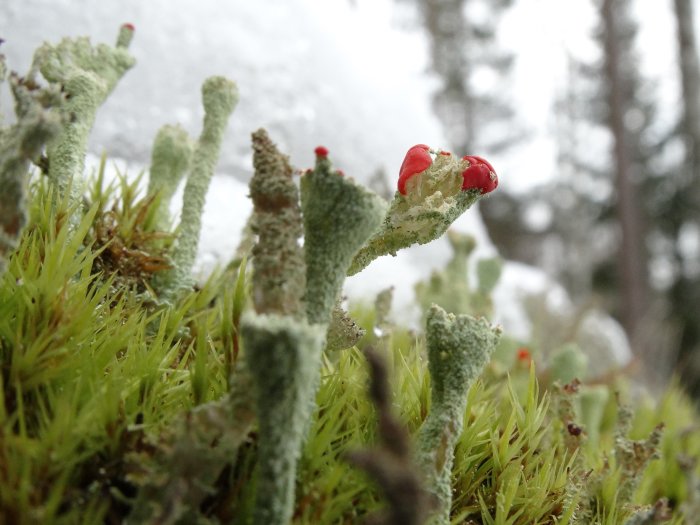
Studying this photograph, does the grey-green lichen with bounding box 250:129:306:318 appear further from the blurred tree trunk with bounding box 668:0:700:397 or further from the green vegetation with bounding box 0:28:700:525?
the blurred tree trunk with bounding box 668:0:700:397

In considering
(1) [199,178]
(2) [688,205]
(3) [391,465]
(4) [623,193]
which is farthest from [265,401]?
(2) [688,205]

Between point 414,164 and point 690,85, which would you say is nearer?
point 414,164

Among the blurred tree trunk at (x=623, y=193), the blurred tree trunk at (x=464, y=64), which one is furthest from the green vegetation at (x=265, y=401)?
the blurred tree trunk at (x=464, y=64)

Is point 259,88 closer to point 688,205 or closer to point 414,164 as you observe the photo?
point 414,164

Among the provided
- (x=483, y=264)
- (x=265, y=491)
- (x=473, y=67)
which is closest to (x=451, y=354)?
(x=265, y=491)

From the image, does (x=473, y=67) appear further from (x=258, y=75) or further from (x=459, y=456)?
(x=459, y=456)

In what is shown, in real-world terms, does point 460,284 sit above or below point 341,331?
above

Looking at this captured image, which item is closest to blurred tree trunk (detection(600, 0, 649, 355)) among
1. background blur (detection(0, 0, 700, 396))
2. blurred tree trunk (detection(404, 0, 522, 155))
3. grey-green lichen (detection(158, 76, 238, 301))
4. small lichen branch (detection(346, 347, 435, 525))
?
background blur (detection(0, 0, 700, 396))
